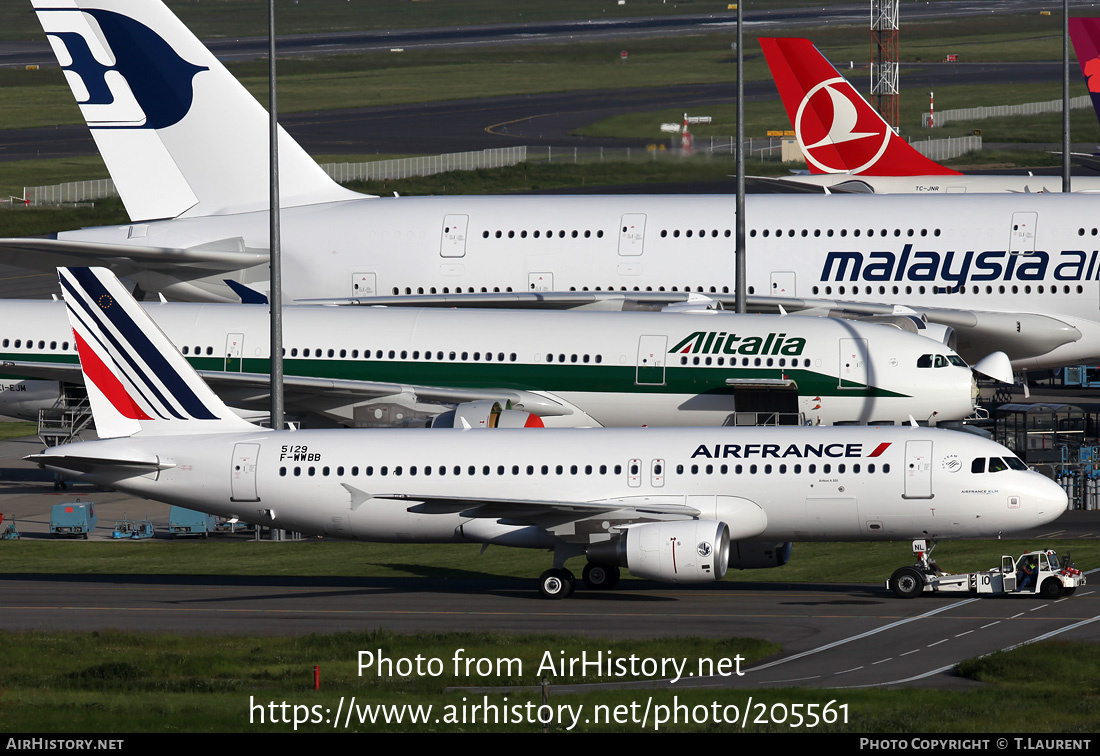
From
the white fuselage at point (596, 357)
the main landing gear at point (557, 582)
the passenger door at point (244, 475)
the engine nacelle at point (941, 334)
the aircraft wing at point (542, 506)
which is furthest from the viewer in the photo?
the engine nacelle at point (941, 334)

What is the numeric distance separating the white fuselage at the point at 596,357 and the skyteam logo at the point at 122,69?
9729 millimetres

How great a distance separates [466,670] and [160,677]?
19.0ft

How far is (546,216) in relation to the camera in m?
61.9

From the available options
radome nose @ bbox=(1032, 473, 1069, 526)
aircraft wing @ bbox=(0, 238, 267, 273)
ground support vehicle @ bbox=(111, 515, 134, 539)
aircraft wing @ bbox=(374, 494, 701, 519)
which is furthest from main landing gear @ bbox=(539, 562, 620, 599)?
aircraft wing @ bbox=(0, 238, 267, 273)

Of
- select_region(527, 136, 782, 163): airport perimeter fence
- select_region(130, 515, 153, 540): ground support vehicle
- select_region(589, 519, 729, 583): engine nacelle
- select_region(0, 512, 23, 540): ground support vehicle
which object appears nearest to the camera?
select_region(589, 519, 729, 583): engine nacelle

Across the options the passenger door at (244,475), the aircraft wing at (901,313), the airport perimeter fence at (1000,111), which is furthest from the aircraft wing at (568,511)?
the airport perimeter fence at (1000,111)

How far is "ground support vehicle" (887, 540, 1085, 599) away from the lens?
38250 millimetres

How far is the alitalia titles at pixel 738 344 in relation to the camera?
2061 inches

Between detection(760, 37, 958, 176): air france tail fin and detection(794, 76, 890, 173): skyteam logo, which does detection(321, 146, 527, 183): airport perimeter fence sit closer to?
detection(794, 76, 890, 173): skyteam logo

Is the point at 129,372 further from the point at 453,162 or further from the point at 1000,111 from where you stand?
the point at 1000,111

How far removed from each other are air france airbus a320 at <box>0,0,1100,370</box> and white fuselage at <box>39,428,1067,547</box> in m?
18.6

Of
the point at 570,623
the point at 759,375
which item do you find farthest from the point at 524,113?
the point at 570,623

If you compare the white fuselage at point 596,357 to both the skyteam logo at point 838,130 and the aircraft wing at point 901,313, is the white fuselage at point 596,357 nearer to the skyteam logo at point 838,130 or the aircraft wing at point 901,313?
the aircraft wing at point 901,313

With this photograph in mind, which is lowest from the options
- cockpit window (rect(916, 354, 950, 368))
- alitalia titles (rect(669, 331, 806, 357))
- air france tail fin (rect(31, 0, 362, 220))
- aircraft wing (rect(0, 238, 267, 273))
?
cockpit window (rect(916, 354, 950, 368))
